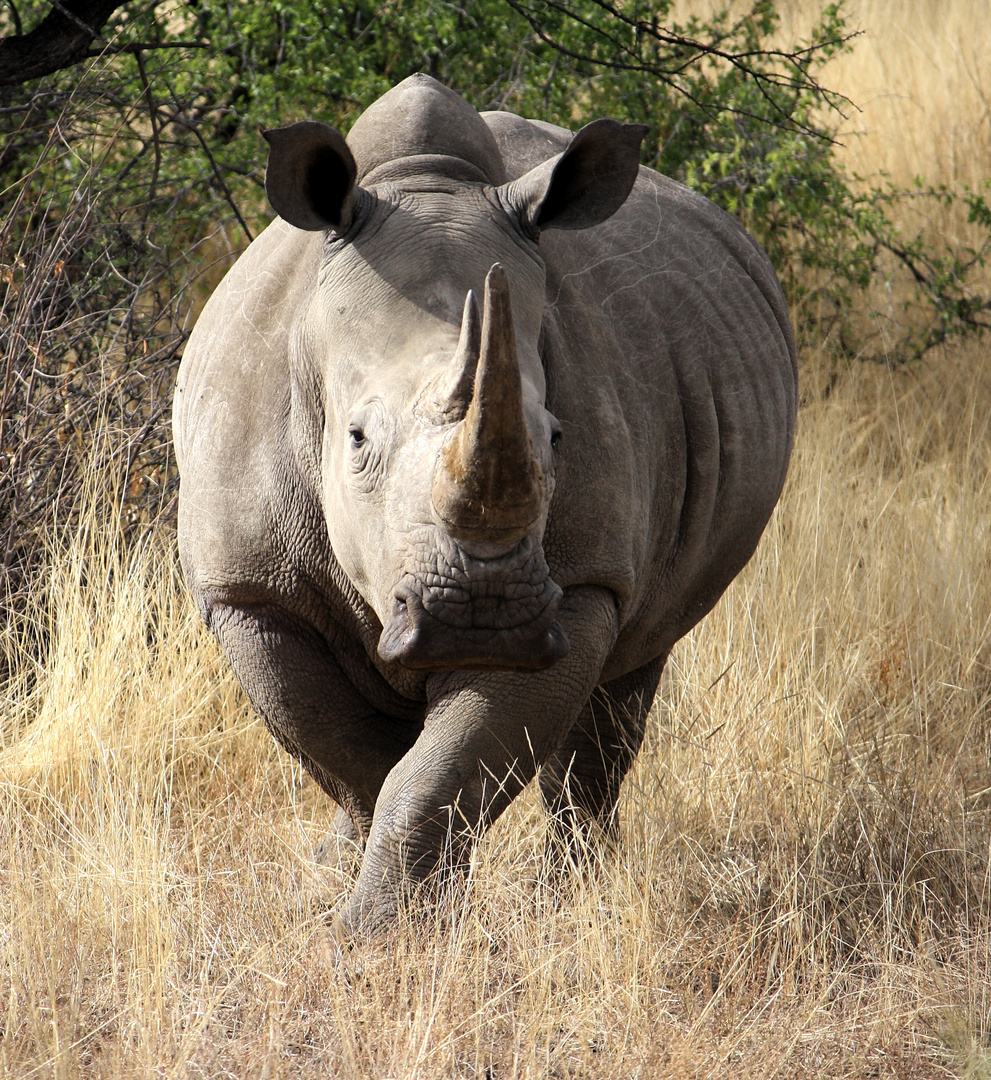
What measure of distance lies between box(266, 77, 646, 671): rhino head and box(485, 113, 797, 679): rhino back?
0.78 ft

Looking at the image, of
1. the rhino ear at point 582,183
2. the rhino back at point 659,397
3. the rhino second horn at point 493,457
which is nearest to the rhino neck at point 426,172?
the rhino ear at point 582,183

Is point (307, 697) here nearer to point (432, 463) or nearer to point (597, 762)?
point (432, 463)

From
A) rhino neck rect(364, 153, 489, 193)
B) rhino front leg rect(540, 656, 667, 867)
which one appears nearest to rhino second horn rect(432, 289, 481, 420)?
rhino neck rect(364, 153, 489, 193)

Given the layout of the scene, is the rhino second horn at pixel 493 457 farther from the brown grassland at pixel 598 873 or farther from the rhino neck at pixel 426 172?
the brown grassland at pixel 598 873

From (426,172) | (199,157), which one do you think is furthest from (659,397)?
(199,157)

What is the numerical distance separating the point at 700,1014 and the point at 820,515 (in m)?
3.44

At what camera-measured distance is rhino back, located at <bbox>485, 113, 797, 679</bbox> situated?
3189 mm

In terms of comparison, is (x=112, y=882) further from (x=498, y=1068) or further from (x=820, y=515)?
(x=820, y=515)

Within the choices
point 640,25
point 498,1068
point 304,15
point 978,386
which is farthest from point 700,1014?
point 978,386

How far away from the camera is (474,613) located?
2545 millimetres

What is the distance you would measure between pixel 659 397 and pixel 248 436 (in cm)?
104

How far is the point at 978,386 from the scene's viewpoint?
8.38 meters

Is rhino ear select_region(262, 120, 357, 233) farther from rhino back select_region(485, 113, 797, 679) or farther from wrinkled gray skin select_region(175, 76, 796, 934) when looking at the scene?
rhino back select_region(485, 113, 797, 679)

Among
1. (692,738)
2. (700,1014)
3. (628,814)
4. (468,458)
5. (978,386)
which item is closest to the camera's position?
(468,458)
